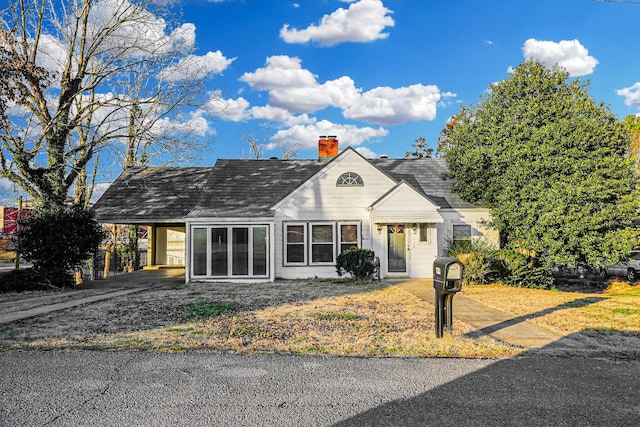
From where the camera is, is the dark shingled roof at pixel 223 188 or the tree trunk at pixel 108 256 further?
the tree trunk at pixel 108 256

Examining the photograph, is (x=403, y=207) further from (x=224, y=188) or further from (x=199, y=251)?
(x=199, y=251)

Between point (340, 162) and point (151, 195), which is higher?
point (340, 162)

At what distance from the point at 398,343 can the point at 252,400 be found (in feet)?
9.73

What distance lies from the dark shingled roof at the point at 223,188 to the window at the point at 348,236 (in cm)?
255

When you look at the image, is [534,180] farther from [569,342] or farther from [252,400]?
[252,400]

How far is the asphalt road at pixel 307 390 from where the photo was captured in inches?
159

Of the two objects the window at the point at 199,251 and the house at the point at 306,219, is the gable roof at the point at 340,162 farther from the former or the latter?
the window at the point at 199,251

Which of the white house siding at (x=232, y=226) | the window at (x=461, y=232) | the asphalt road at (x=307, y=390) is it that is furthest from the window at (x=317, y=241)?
the asphalt road at (x=307, y=390)

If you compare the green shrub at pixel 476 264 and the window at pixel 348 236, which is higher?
the window at pixel 348 236

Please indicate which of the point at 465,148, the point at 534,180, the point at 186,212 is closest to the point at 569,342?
the point at 534,180

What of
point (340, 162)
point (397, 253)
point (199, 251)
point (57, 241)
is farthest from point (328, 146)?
point (57, 241)

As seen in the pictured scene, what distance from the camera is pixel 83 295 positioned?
1317 cm

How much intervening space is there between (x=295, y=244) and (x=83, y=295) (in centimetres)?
750

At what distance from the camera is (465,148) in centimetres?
1945
